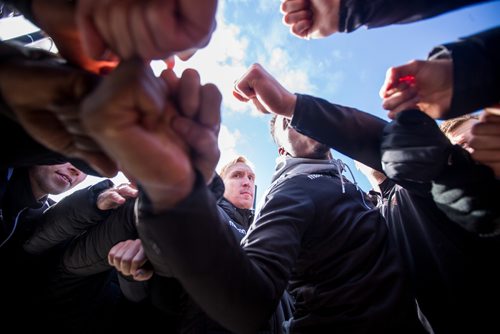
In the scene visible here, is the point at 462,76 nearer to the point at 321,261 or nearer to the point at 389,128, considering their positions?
the point at 389,128

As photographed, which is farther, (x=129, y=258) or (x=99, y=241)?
(x=99, y=241)

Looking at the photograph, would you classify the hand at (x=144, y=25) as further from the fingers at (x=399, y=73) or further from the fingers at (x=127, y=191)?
the fingers at (x=127, y=191)

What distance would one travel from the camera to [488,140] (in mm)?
747

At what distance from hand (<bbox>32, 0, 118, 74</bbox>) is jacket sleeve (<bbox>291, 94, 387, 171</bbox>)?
0.62 m

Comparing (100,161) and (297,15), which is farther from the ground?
(297,15)

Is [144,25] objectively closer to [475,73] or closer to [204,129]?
[204,129]

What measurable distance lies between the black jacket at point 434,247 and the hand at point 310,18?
0.86 feet

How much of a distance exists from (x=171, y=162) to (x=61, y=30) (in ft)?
1.30

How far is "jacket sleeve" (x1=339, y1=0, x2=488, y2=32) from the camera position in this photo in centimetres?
74

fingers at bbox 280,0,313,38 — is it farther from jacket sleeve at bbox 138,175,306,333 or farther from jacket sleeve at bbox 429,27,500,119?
jacket sleeve at bbox 138,175,306,333

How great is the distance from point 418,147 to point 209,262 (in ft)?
2.15

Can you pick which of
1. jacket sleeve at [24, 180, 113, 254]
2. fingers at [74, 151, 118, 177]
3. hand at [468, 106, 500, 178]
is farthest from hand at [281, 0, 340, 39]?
jacket sleeve at [24, 180, 113, 254]

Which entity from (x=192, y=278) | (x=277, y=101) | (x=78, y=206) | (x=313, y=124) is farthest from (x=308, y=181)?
(x=78, y=206)

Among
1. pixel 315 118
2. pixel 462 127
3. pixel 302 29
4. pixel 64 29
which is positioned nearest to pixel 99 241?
pixel 64 29
